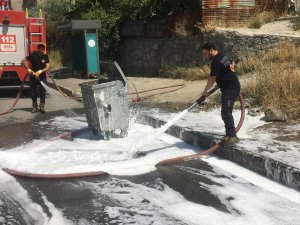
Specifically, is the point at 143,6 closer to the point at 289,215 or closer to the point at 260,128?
the point at 260,128

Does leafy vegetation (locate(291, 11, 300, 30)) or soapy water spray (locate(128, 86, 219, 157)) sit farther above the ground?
leafy vegetation (locate(291, 11, 300, 30))

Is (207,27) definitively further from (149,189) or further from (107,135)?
(149,189)

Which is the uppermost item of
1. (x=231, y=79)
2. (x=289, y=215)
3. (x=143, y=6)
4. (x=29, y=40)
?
(x=143, y=6)

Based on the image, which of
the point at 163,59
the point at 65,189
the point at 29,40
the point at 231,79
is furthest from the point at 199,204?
the point at 163,59

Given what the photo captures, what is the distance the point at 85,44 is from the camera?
1755 centimetres

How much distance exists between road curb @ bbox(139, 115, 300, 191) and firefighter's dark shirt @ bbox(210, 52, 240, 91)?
0.86 metres

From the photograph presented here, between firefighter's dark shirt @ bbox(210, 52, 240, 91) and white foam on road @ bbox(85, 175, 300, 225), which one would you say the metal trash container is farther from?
white foam on road @ bbox(85, 175, 300, 225)

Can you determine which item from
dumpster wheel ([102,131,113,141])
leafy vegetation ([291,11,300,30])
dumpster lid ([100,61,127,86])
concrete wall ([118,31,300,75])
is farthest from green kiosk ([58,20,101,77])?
dumpster wheel ([102,131,113,141])

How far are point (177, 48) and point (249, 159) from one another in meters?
10.5

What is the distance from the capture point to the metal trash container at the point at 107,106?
298 inches

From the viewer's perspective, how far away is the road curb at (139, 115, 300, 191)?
5.22 m

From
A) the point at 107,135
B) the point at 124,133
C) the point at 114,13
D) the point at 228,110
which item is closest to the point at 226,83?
the point at 228,110

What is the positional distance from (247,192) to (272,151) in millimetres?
1203

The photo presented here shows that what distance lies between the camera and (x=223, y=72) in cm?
652
